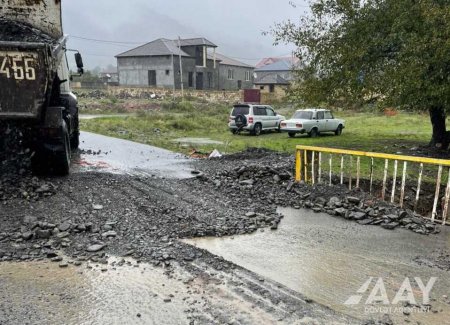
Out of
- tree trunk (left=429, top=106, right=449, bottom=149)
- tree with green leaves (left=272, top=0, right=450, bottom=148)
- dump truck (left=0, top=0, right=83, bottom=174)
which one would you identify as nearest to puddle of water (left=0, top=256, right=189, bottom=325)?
dump truck (left=0, top=0, right=83, bottom=174)

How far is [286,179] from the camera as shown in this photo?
10102 mm

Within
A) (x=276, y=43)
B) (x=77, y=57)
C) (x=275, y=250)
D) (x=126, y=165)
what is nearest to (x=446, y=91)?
(x=276, y=43)

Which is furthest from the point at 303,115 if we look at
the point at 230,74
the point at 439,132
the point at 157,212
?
the point at 230,74

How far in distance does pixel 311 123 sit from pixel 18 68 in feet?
59.4

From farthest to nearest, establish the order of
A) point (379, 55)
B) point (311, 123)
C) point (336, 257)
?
point (311, 123)
point (379, 55)
point (336, 257)

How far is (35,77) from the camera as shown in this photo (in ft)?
24.2

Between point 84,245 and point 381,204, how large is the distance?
5.48 m

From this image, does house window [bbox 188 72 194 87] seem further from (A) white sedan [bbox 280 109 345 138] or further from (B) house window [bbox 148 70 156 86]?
(A) white sedan [bbox 280 109 345 138]

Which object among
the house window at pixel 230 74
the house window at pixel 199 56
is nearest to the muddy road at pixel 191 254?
the house window at pixel 199 56

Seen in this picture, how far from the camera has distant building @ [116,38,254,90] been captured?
56.0m

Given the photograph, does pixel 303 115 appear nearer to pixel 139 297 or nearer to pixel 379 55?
pixel 379 55

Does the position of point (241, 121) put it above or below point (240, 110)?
below

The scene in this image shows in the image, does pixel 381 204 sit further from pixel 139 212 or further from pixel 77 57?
pixel 77 57

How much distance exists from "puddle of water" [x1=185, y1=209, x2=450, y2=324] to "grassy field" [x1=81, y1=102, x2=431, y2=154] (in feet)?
29.9
